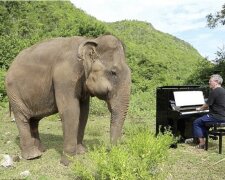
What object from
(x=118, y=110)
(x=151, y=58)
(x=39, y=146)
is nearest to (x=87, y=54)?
(x=118, y=110)

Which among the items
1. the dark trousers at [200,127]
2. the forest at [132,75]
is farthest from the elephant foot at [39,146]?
the dark trousers at [200,127]

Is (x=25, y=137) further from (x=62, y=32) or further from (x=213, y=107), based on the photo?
(x=62, y=32)

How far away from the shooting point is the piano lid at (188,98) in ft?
34.5

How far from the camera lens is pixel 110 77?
26.2 feet

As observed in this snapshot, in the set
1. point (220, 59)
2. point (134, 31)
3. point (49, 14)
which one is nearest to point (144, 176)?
point (220, 59)

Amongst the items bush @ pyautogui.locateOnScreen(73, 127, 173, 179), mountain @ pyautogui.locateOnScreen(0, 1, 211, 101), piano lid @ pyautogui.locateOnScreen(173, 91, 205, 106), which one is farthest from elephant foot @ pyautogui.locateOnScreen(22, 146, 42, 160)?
mountain @ pyautogui.locateOnScreen(0, 1, 211, 101)

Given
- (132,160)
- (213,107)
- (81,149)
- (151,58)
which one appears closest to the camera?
(132,160)

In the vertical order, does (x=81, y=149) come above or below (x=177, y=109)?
below

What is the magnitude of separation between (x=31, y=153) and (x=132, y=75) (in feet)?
60.6

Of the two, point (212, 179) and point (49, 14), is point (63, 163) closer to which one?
point (212, 179)

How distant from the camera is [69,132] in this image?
328 inches

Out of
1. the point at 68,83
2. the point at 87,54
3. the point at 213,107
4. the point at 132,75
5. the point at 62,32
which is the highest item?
the point at 62,32

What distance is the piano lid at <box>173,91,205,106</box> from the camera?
10.5 m

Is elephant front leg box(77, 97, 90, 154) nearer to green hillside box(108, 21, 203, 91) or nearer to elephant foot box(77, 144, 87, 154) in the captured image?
elephant foot box(77, 144, 87, 154)
